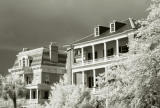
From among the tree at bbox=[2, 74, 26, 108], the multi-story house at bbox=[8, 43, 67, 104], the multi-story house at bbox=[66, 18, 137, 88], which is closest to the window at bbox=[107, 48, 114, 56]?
the multi-story house at bbox=[66, 18, 137, 88]

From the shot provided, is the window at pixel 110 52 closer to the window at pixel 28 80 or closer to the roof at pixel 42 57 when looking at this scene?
Result: the roof at pixel 42 57

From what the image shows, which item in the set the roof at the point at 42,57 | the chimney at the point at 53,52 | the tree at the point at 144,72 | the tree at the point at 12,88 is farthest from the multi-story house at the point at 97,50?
the tree at the point at 144,72

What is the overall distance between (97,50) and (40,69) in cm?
1780

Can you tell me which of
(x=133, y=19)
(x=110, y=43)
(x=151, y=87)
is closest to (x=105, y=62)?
(x=110, y=43)

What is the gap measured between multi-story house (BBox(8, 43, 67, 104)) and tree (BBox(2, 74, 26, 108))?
9.03 m

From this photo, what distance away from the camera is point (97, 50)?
185 ft

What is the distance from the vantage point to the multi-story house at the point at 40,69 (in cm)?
7068

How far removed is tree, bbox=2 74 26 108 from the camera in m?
57.8

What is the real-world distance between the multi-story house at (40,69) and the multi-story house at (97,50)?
40.2 ft

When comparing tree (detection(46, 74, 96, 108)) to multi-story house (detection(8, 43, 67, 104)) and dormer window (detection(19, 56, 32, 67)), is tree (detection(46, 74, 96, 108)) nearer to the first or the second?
multi-story house (detection(8, 43, 67, 104))

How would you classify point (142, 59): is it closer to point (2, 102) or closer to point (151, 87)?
point (151, 87)

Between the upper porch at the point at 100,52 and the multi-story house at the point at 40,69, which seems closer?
the upper porch at the point at 100,52

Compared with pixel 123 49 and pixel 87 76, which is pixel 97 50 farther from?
pixel 123 49

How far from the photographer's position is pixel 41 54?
72750 millimetres
